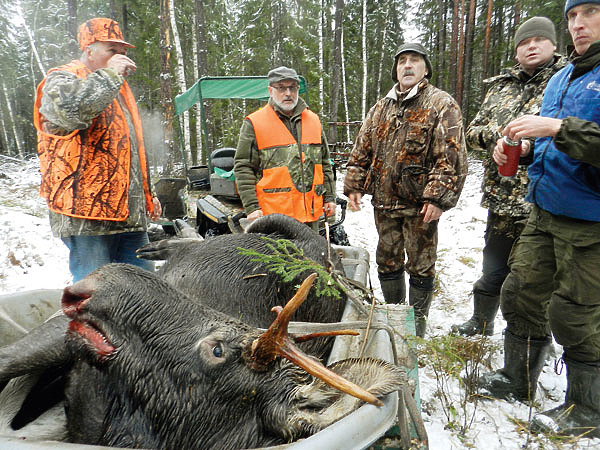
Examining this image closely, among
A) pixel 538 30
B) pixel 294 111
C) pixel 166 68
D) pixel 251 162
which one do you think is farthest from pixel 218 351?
pixel 166 68

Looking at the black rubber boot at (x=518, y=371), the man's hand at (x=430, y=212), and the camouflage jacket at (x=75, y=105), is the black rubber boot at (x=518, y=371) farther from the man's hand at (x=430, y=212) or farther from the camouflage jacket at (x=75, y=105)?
the camouflage jacket at (x=75, y=105)

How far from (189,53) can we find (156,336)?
27.4m

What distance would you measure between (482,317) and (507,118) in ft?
6.31

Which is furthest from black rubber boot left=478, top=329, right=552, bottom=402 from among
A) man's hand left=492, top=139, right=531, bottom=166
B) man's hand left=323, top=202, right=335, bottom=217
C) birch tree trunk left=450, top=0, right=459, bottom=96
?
birch tree trunk left=450, top=0, right=459, bottom=96

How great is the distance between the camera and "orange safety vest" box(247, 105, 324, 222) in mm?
3768

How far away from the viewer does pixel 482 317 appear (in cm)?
370

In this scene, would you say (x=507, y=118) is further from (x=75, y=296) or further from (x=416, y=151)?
(x=75, y=296)

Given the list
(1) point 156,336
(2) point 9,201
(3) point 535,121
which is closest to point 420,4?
(2) point 9,201

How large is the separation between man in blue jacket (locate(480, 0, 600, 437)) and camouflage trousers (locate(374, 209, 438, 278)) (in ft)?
2.85

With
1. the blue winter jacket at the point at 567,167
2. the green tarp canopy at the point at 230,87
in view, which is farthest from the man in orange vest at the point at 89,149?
the green tarp canopy at the point at 230,87

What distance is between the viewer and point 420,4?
2758cm

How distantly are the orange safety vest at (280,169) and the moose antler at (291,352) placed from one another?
277 cm

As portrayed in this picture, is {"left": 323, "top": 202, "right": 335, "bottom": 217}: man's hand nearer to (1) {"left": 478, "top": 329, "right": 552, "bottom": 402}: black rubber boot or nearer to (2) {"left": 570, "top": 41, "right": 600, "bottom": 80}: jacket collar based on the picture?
(1) {"left": 478, "top": 329, "right": 552, "bottom": 402}: black rubber boot

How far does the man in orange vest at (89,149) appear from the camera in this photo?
2375 millimetres
